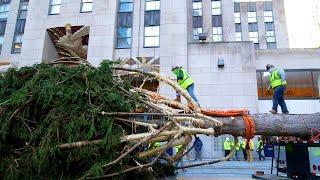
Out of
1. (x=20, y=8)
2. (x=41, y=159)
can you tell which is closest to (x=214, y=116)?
(x=41, y=159)

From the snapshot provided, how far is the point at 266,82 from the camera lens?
83.4 ft

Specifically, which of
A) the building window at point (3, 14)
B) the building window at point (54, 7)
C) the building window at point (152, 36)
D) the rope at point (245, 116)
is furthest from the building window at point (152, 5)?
the rope at point (245, 116)

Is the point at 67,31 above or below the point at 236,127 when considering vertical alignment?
above

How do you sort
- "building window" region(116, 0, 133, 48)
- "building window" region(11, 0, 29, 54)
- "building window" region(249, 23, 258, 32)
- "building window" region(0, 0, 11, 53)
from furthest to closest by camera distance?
"building window" region(249, 23, 258, 32) → "building window" region(0, 0, 11, 53) → "building window" region(11, 0, 29, 54) → "building window" region(116, 0, 133, 48)

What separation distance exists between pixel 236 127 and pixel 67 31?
22706 millimetres

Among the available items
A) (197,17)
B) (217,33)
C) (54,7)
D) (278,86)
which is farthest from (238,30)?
(278,86)

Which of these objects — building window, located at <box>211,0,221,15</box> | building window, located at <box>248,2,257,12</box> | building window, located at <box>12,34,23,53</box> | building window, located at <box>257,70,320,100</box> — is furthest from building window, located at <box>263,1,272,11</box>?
building window, located at <box>12,34,23,53</box>

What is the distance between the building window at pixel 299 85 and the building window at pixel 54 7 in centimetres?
1813

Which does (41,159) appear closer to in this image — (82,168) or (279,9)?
(82,168)

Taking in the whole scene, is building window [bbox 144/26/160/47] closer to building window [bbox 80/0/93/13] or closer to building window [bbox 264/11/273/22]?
building window [bbox 80/0/93/13]

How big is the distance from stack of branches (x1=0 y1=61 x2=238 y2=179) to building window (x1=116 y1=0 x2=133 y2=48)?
21031 millimetres

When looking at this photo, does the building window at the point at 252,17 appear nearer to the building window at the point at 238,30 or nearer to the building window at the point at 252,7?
the building window at the point at 252,7

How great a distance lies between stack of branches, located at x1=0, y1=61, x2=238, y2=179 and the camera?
5.12m

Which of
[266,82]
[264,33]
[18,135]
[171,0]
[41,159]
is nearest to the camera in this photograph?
[41,159]
